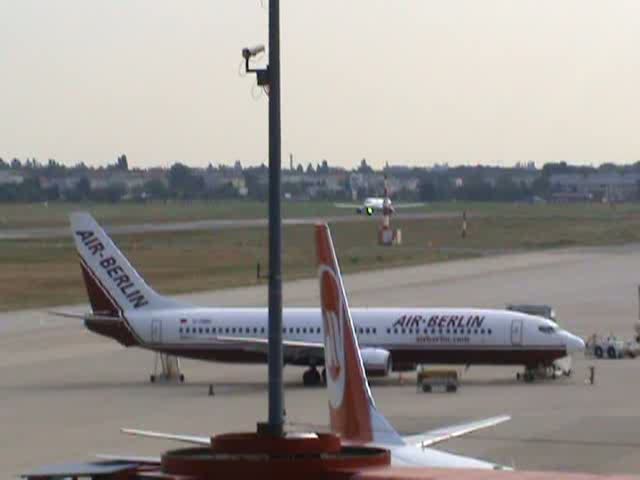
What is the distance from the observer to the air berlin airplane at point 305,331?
54.2 meters

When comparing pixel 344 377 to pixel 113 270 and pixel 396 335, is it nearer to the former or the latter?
pixel 396 335

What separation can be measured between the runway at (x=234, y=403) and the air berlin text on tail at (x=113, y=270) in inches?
119

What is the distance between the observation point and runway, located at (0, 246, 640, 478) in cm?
3881

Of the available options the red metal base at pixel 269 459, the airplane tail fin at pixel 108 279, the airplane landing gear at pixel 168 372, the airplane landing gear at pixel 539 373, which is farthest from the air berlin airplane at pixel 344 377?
the airplane landing gear at pixel 168 372

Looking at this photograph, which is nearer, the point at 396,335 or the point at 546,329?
the point at 396,335

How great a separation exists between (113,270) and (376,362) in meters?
10.4

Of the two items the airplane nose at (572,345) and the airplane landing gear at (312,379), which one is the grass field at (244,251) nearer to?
the airplane landing gear at (312,379)

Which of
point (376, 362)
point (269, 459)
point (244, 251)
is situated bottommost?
point (244, 251)

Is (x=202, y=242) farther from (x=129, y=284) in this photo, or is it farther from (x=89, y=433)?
(x=89, y=433)

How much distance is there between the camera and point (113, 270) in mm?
56688

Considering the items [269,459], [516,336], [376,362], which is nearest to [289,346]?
[376,362]

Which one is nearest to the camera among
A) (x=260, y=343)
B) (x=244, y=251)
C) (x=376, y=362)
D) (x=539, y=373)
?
(x=376, y=362)

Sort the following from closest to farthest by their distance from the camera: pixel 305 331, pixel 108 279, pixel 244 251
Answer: pixel 305 331 < pixel 108 279 < pixel 244 251

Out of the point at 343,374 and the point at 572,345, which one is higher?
the point at 343,374
